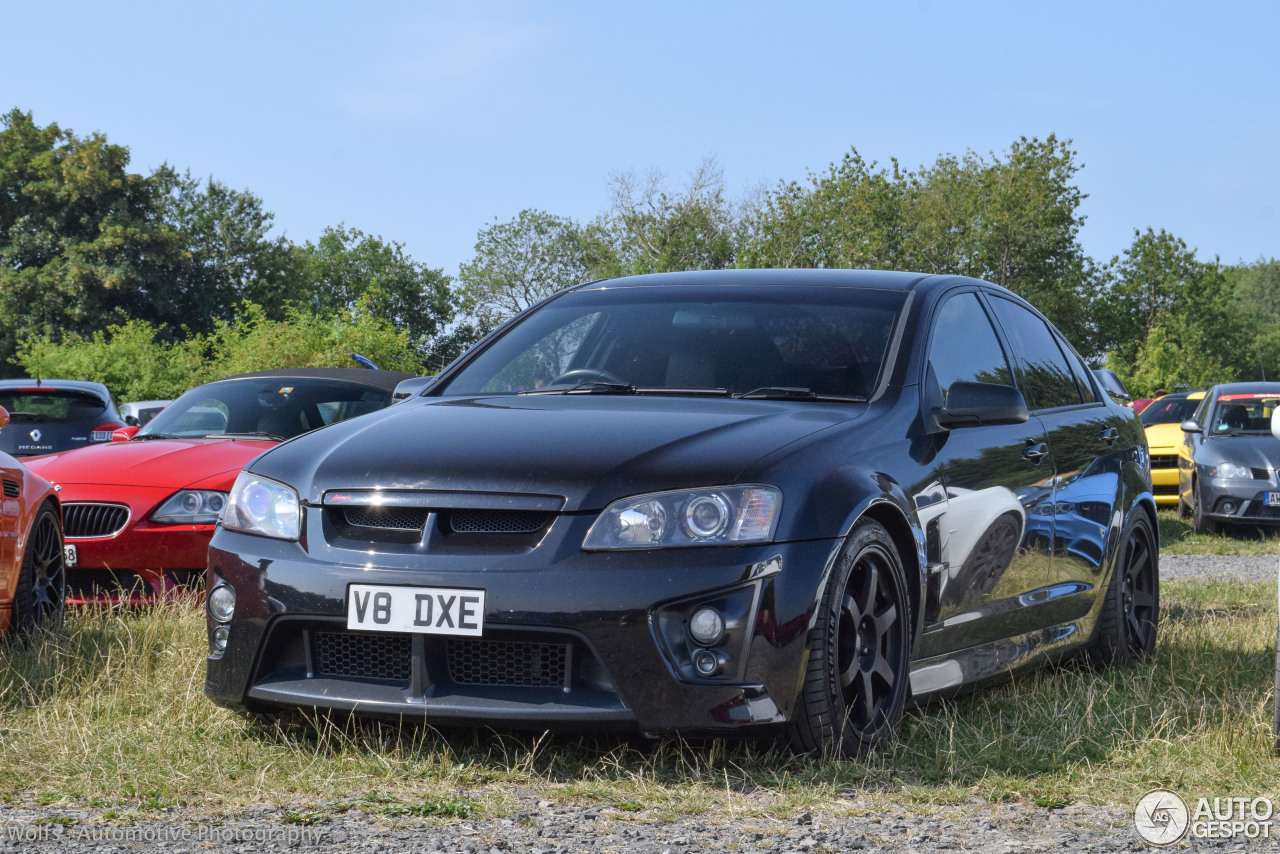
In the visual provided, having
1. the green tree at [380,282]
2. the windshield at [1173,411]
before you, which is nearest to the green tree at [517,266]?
the green tree at [380,282]

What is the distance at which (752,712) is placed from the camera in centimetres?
377

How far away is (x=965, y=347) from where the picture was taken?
5324 mm

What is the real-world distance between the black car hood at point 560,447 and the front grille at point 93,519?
2.92 m

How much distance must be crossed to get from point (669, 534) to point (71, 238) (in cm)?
5497

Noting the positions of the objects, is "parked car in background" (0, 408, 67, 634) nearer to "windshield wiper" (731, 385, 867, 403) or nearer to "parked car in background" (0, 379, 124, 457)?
"windshield wiper" (731, 385, 867, 403)

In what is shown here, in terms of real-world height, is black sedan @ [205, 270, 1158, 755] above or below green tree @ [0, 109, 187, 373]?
below

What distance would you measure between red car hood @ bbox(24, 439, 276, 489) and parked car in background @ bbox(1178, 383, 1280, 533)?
33.6ft

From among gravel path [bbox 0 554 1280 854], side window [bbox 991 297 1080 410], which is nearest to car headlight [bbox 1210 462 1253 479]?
side window [bbox 991 297 1080 410]

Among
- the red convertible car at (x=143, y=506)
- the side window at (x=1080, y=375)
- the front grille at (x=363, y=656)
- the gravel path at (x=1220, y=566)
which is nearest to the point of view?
the front grille at (x=363, y=656)

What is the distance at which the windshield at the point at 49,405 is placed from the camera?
13227mm

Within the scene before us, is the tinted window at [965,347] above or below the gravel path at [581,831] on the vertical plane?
above

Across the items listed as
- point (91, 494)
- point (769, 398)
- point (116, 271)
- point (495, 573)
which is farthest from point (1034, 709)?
point (116, 271)

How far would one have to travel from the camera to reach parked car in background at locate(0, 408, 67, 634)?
5.97m

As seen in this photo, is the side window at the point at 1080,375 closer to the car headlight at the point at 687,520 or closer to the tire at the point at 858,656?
the tire at the point at 858,656
